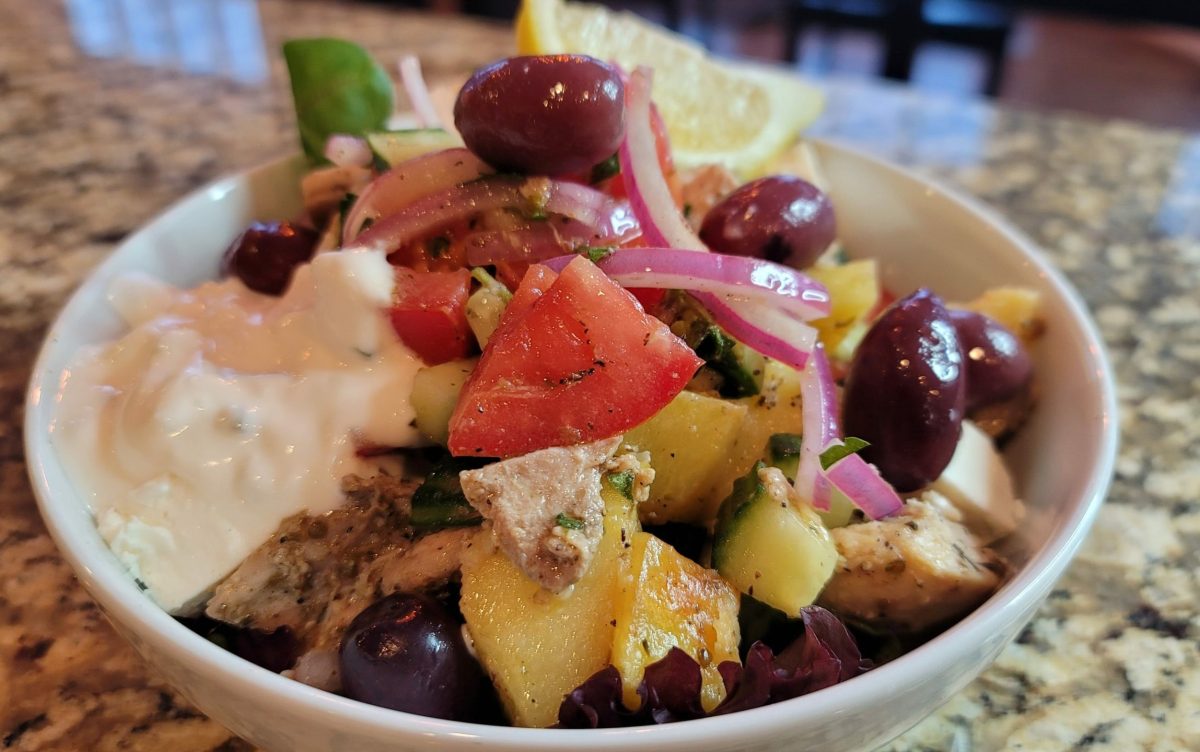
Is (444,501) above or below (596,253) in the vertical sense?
below

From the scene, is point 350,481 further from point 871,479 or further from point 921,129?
point 921,129

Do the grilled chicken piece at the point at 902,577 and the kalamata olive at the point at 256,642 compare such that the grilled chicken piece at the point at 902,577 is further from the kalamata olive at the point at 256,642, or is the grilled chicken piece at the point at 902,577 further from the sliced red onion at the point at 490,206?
the kalamata olive at the point at 256,642

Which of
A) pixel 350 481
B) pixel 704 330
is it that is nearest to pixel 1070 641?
pixel 704 330

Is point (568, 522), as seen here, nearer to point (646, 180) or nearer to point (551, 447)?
point (551, 447)

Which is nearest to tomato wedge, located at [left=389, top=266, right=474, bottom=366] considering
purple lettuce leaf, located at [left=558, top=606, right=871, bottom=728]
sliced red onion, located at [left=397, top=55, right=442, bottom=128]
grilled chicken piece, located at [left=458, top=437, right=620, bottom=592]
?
grilled chicken piece, located at [left=458, top=437, right=620, bottom=592]

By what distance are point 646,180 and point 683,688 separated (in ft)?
2.40

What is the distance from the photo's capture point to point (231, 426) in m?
1.19

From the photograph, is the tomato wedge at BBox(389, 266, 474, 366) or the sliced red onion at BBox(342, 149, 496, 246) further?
the sliced red onion at BBox(342, 149, 496, 246)

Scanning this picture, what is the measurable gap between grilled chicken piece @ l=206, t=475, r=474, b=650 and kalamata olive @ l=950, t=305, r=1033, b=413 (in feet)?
2.73

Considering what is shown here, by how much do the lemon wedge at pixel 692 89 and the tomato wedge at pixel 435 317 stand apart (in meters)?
0.70

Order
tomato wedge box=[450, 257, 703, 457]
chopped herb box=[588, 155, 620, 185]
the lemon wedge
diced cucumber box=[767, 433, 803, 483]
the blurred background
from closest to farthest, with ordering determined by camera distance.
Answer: tomato wedge box=[450, 257, 703, 457] → diced cucumber box=[767, 433, 803, 483] → chopped herb box=[588, 155, 620, 185] → the lemon wedge → the blurred background

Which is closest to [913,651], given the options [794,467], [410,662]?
[794,467]

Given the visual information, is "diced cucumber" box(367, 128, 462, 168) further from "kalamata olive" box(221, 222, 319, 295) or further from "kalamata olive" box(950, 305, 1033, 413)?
"kalamata olive" box(950, 305, 1033, 413)

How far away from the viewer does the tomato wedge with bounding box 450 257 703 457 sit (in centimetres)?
110
